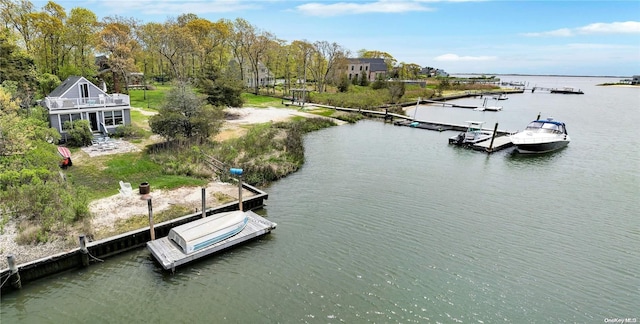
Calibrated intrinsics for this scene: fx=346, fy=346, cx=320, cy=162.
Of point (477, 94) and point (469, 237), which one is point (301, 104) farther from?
point (477, 94)

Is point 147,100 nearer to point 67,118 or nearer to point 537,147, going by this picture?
point 67,118

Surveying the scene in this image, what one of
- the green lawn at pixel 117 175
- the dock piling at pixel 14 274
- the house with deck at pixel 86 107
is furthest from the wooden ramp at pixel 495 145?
the dock piling at pixel 14 274

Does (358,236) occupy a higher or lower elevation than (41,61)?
lower

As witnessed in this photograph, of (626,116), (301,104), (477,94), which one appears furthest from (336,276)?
(477,94)

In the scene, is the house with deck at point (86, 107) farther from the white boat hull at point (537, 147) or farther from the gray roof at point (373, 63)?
the gray roof at point (373, 63)

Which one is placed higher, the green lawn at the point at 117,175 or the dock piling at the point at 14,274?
the green lawn at the point at 117,175

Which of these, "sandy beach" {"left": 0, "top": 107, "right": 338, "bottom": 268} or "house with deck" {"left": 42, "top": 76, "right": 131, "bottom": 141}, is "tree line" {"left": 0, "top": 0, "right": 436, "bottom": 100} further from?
"sandy beach" {"left": 0, "top": 107, "right": 338, "bottom": 268}
